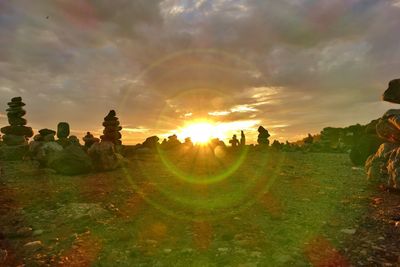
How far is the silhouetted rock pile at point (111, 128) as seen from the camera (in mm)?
35859

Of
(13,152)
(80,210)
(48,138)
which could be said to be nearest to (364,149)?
(80,210)

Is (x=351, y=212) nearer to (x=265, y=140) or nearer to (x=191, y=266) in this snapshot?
(x=191, y=266)

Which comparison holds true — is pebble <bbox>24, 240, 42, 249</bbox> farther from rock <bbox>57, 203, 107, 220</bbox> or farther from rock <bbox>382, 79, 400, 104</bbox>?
rock <bbox>382, 79, 400, 104</bbox>

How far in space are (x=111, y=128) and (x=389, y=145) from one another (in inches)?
1054

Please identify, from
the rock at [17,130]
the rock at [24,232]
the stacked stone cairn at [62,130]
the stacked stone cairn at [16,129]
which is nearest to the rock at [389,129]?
the rock at [24,232]

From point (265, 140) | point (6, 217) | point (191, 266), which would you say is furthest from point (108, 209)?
point (265, 140)

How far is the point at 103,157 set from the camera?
21.6 meters

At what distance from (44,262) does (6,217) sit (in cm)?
428

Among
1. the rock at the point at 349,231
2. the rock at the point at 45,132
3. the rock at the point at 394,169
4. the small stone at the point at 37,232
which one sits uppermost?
the rock at the point at 45,132

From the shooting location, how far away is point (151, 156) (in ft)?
99.2

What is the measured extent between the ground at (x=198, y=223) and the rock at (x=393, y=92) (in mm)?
3989

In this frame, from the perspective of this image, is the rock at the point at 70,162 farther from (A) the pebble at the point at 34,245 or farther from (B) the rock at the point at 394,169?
(B) the rock at the point at 394,169

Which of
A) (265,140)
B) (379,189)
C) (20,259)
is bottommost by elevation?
(20,259)

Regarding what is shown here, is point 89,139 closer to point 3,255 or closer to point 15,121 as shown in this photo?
point 15,121
